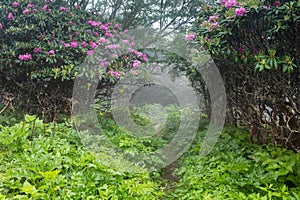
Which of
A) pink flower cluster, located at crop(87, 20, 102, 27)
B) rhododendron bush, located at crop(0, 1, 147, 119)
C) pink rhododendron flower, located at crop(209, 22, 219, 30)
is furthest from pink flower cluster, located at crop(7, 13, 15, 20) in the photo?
pink rhododendron flower, located at crop(209, 22, 219, 30)

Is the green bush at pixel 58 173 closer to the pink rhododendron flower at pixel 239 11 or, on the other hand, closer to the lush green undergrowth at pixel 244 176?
the lush green undergrowth at pixel 244 176

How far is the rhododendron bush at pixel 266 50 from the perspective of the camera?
2428 millimetres

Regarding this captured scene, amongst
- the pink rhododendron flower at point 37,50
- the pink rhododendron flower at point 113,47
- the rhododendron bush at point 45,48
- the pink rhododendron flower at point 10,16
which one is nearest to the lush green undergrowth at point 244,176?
the rhododendron bush at point 45,48

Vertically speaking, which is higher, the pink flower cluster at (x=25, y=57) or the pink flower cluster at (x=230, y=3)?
the pink flower cluster at (x=230, y=3)

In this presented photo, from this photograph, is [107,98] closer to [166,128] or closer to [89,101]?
[89,101]

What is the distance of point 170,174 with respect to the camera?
3551mm

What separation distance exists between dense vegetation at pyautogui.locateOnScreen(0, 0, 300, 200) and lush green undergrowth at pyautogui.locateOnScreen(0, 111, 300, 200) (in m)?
0.01

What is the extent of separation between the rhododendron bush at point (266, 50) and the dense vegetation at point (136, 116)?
0.5 inches

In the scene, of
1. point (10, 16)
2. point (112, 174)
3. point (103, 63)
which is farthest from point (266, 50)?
point (10, 16)

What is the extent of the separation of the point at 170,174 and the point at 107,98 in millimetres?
2287

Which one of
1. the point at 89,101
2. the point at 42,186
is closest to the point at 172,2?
the point at 89,101

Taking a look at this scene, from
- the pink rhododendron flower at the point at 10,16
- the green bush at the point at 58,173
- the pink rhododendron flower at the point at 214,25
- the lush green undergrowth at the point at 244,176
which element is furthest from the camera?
the pink rhododendron flower at the point at 10,16

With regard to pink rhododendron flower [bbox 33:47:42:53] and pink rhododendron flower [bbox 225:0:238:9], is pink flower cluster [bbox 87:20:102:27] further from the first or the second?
pink rhododendron flower [bbox 225:0:238:9]

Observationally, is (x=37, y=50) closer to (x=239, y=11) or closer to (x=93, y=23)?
(x=93, y=23)
